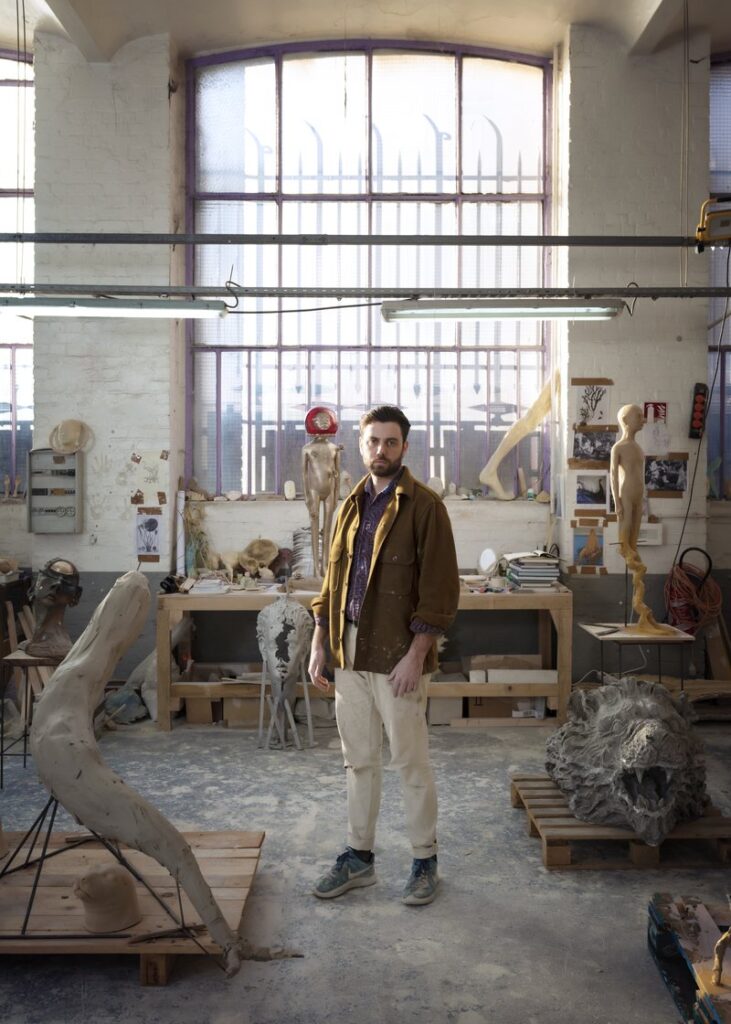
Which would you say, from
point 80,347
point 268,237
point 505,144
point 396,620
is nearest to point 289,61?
point 505,144

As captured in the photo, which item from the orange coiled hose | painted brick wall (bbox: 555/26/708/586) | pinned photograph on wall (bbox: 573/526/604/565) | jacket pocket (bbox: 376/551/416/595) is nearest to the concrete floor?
jacket pocket (bbox: 376/551/416/595)

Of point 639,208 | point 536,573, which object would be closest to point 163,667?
point 536,573

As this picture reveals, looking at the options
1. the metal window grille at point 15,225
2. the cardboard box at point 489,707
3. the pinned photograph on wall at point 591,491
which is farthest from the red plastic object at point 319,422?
the metal window grille at point 15,225

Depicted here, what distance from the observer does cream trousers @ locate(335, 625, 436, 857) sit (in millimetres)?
3635

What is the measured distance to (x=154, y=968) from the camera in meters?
3.14

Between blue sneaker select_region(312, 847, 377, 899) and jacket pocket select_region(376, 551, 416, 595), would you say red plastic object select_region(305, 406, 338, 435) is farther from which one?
blue sneaker select_region(312, 847, 377, 899)

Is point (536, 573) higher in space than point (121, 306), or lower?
lower

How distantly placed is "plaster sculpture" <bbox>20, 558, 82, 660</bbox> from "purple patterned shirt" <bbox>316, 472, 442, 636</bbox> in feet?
6.87

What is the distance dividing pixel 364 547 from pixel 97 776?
137cm

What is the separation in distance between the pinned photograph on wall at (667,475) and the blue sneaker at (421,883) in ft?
13.8

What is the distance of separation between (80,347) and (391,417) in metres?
4.37

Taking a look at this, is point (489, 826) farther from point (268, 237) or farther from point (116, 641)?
point (268, 237)

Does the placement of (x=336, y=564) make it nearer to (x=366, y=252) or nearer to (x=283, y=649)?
(x=283, y=649)

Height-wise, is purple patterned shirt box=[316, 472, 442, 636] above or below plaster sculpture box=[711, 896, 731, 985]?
above
